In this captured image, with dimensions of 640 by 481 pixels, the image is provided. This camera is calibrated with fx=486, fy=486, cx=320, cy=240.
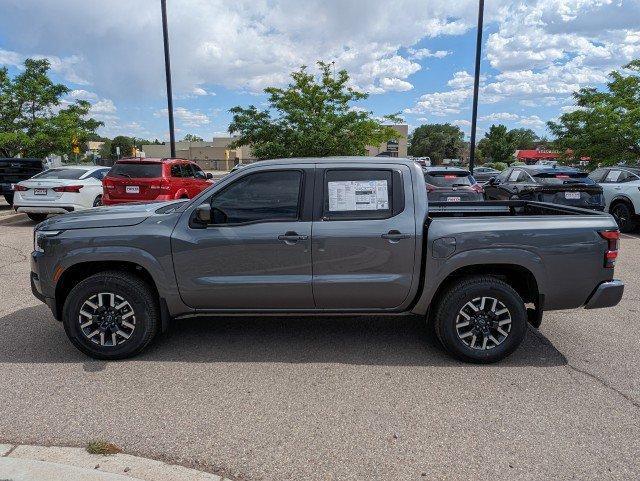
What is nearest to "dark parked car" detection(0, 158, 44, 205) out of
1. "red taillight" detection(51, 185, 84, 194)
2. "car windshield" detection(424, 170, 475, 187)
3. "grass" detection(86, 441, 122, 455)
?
"red taillight" detection(51, 185, 84, 194)

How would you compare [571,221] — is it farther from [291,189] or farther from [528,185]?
[528,185]

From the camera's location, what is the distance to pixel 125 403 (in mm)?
3488

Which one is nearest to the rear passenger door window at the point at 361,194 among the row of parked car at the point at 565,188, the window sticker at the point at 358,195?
the window sticker at the point at 358,195

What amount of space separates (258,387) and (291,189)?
1.64 metres

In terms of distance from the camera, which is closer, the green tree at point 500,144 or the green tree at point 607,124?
the green tree at point 607,124

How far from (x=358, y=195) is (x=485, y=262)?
Answer: 119 cm

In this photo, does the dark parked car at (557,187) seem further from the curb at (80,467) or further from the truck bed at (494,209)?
the curb at (80,467)

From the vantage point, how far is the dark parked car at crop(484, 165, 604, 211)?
1017cm

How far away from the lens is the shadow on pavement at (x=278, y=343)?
4.24 meters

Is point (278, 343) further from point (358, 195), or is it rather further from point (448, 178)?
point (448, 178)

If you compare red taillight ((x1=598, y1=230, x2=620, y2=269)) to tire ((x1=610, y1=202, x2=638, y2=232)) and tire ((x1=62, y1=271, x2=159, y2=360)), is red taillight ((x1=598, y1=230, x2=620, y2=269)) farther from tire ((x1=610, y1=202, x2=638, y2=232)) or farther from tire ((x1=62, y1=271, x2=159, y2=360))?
tire ((x1=610, y1=202, x2=638, y2=232))

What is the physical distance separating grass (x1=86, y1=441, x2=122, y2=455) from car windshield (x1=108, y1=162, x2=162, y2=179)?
8.62 meters

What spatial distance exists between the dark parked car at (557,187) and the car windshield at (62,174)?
1063cm

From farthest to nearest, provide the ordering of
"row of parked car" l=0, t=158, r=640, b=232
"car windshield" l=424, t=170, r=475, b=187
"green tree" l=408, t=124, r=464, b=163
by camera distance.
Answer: "green tree" l=408, t=124, r=464, b=163, "car windshield" l=424, t=170, r=475, b=187, "row of parked car" l=0, t=158, r=640, b=232
